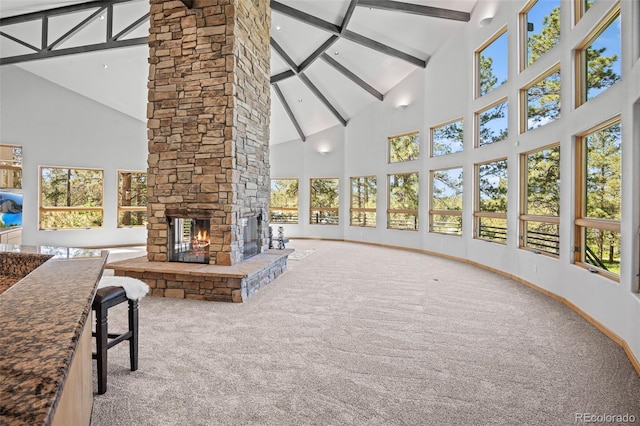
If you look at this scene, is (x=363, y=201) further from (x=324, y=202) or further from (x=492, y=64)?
(x=492, y=64)

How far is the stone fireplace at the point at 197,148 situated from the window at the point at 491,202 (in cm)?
390

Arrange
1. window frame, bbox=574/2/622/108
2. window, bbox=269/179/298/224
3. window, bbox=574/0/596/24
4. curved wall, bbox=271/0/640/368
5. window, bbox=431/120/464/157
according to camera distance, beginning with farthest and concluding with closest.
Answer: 1. window, bbox=269/179/298/224
2. window, bbox=431/120/464/157
3. window, bbox=574/0/596/24
4. window frame, bbox=574/2/622/108
5. curved wall, bbox=271/0/640/368

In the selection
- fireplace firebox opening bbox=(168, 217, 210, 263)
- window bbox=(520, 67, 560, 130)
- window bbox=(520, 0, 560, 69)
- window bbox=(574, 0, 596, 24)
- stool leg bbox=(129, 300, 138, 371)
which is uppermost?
window bbox=(520, 0, 560, 69)

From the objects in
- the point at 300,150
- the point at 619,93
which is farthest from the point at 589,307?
the point at 300,150

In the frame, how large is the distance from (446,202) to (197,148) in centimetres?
531

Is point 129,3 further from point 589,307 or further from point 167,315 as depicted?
point 589,307

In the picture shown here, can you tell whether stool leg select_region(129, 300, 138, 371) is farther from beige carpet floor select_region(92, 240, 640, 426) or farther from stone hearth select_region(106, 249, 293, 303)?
stone hearth select_region(106, 249, 293, 303)

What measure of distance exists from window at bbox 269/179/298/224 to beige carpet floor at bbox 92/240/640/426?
696 centimetres

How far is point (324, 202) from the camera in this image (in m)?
11.0

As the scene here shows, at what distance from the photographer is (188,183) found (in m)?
4.60

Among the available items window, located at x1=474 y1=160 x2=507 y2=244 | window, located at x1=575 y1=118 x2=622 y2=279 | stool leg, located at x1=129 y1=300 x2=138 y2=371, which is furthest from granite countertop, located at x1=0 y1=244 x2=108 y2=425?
window, located at x1=474 y1=160 x2=507 y2=244

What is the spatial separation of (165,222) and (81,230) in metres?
5.10

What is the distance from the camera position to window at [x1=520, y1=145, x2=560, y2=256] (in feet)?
15.0

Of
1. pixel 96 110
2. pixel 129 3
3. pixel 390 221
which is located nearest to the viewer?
pixel 129 3
